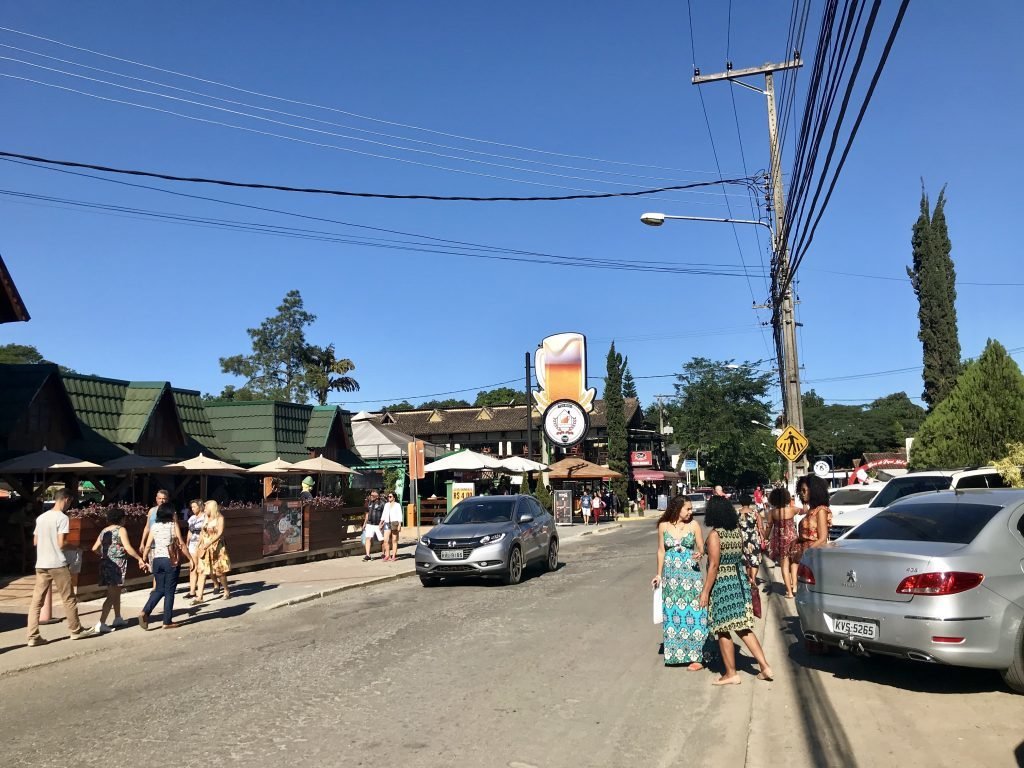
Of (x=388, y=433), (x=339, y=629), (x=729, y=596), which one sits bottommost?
(x=339, y=629)

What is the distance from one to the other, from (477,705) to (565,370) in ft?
126

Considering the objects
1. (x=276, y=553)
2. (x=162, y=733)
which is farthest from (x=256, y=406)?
(x=162, y=733)

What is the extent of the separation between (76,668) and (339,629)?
3094 mm

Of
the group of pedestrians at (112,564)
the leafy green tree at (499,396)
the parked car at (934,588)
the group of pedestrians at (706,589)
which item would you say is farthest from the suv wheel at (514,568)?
the leafy green tree at (499,396)

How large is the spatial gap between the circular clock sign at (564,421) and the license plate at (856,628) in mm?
35914

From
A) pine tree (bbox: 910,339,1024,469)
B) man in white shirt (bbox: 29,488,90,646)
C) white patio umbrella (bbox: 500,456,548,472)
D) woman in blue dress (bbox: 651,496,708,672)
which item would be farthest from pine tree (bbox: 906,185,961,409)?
man in white shirt (bbox: 29,488,90,646)

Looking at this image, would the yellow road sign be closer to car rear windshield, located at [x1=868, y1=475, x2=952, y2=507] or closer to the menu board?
car rear windshield, located at [x1=868, y1=475, x2=952, y2=507]

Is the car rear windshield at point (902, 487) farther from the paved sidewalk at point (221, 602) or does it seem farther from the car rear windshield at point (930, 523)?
the paved sidewalk at point (221, 602)

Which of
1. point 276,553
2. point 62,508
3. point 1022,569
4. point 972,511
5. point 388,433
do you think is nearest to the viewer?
point 1022,569

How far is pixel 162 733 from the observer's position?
611cm

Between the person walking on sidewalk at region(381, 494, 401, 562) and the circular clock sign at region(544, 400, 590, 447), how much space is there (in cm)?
2302

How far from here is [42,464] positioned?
580 inches

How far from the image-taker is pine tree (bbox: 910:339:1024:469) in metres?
22.7

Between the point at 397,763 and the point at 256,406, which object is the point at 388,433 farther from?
the point at 397,763
